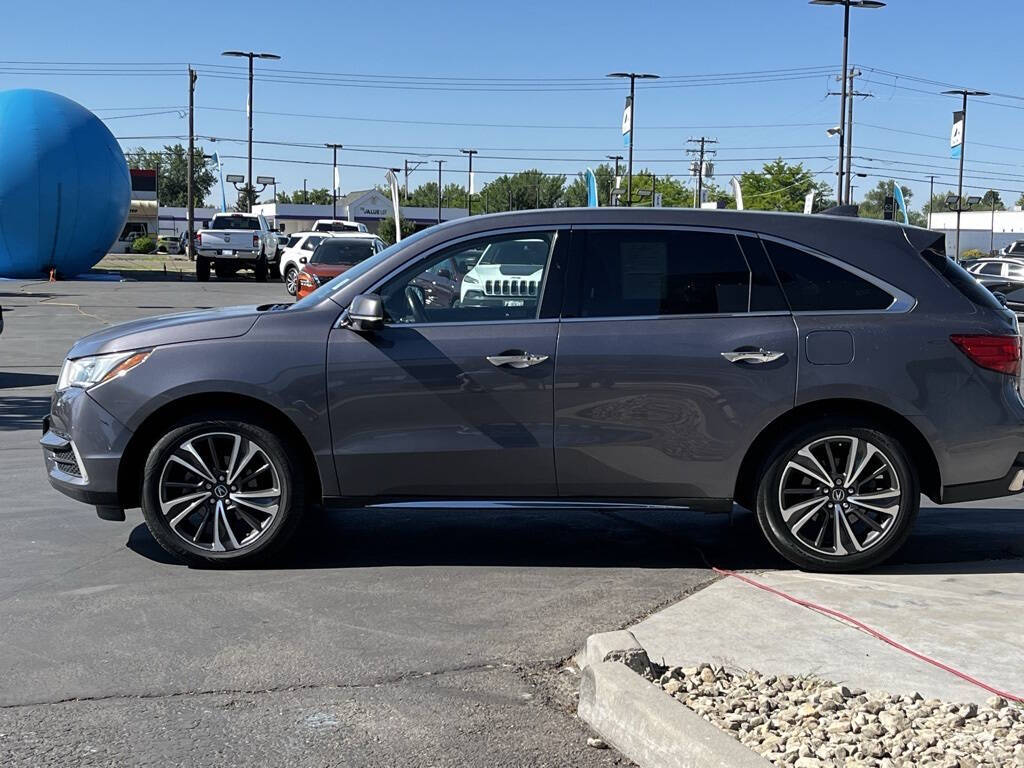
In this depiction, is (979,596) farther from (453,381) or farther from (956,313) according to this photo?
(453,381)

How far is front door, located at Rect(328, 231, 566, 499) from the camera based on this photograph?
19.0ft

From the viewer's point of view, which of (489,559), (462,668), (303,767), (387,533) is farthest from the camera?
(387,533)

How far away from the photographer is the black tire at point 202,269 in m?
40.9

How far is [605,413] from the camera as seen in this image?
5.82 metres

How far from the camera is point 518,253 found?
19.9 ft

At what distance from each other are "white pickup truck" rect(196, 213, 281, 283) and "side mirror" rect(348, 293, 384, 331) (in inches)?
1412

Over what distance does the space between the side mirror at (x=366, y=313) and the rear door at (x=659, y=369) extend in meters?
0.90

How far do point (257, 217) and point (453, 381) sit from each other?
37903 mm

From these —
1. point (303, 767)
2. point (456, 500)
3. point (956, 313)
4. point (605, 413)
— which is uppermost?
point (956, 313)

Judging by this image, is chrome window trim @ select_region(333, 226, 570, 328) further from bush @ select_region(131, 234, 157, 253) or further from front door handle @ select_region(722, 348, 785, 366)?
bush @ select_region(131, 234, 157, 253)

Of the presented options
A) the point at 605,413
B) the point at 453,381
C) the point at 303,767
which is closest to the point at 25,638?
the point at 303,767

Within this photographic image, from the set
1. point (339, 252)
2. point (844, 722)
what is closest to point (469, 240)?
point (844, 722)

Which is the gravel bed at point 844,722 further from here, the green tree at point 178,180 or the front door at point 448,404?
the green tree at point 178,180

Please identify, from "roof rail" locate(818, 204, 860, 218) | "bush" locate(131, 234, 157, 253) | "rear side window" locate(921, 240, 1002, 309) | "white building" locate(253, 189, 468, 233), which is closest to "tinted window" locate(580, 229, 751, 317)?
"roof rail" locate(818, 204, 860, 218)
